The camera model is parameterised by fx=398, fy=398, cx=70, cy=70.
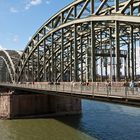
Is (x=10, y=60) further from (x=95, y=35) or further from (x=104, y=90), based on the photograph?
(x=104, y=90)

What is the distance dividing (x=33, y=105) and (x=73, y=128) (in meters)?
18.3

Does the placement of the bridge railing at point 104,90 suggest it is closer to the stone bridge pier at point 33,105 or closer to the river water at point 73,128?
the river water at point 73,128

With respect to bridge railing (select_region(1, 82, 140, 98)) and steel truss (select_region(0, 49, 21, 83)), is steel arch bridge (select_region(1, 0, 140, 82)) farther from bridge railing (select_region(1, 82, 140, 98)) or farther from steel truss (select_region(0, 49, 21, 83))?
steel truss (select_region(0, 49, 21, 83))

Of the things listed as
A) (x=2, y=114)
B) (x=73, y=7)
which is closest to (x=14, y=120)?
(x=2, y=114)

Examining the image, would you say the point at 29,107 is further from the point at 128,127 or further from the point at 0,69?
the point at 0,69

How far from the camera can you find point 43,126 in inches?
2306

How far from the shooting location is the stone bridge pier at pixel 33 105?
70.2 meters

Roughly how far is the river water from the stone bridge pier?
3626mm

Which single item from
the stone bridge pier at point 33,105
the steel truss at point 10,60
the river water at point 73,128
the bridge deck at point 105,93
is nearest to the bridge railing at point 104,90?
the bridge deck at point 105,93

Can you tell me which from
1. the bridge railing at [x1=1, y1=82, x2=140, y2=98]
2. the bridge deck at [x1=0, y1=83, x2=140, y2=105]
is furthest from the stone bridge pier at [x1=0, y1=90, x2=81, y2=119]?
the bridge deck at [x1=0, y1=83, x2=140, y2=105]

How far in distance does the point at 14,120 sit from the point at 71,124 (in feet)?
40.9

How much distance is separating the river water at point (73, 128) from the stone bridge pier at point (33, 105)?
3.63 metres

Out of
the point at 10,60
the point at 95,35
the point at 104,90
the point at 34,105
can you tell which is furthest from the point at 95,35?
the point at 10,60

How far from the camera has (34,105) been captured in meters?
71.9
